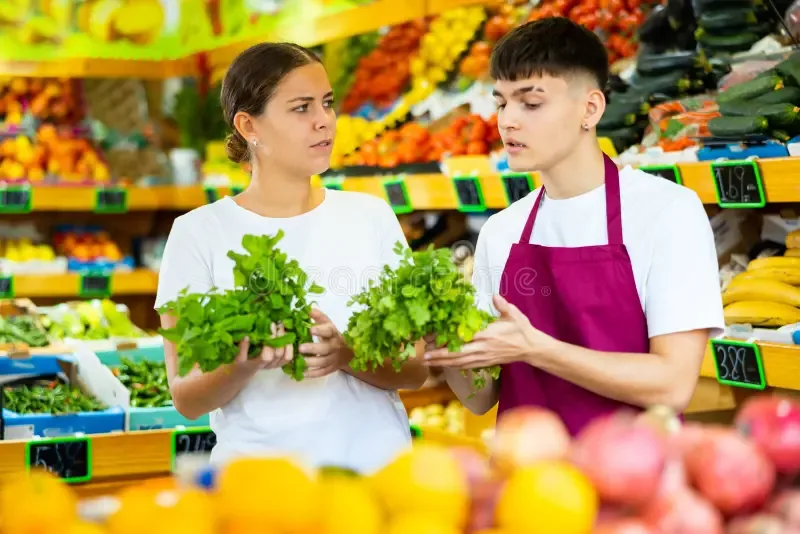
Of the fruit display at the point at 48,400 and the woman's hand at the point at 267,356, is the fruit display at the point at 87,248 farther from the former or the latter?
the woman's hand at the point at 267,356

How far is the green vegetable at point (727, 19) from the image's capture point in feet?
11.4

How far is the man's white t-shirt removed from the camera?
1820 millimetres

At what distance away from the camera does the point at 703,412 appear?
10.5 feet

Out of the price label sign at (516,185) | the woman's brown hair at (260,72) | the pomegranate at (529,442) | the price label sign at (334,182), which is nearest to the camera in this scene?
the pomegranate at (529,442)

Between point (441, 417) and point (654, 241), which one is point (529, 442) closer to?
point (654, 241)

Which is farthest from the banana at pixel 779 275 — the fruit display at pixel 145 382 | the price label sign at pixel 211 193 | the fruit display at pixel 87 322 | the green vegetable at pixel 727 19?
the price label sign at pixel 211 193

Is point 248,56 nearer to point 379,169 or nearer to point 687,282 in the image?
point 687,282

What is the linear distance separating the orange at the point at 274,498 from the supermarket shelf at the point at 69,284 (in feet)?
17.1

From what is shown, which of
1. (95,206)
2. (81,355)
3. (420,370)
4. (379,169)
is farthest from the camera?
(95,206)

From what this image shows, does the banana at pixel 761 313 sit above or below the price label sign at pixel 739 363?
above

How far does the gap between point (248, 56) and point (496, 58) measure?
56cm

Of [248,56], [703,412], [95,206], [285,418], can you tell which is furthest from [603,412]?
[95,206]

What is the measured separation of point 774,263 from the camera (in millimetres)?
3158

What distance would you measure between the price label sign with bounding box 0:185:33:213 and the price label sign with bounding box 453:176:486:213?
122 inches
